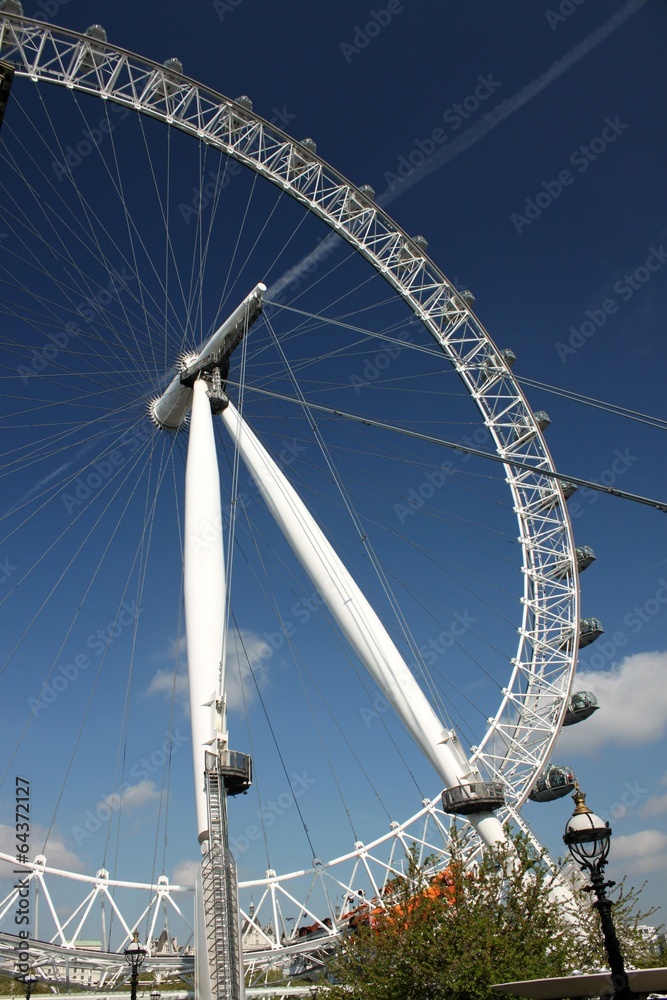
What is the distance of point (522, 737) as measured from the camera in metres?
27.4

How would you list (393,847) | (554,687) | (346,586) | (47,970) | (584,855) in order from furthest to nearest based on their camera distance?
(554,687), (393,847), (346,586), (47,970), (584,855)

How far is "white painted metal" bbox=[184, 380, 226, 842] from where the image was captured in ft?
56.3

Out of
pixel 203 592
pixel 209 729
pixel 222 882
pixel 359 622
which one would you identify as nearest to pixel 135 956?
pixel 222 882

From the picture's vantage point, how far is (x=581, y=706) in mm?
30000

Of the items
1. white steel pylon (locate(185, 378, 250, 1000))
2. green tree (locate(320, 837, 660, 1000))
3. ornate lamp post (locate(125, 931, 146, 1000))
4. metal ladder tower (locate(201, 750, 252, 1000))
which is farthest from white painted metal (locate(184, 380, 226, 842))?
green tree (locate(320, 837, 660, 1000))

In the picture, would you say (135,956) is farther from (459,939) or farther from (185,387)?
(185,387)

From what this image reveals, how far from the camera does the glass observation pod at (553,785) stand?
2894 centimetres

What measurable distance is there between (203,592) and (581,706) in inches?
729

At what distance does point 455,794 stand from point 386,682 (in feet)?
10.8

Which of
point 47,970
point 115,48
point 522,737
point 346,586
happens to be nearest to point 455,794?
point 346,586

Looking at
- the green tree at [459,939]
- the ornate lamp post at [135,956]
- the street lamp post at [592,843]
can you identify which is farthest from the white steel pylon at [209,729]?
the street lamp post at [592,843]

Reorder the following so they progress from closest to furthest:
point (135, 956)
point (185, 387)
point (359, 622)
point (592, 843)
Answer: point (592, 843)
point (135, 956)
point (359, 622)
point (185, 387)

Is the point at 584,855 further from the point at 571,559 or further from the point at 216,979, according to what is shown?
the point at 571,559

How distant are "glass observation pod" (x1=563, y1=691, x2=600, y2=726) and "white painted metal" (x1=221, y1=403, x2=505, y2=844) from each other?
12.7 metres
